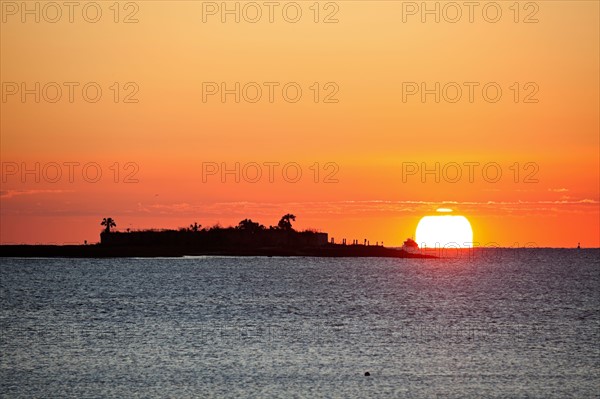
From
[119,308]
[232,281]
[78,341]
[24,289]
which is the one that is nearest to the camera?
[78,341]

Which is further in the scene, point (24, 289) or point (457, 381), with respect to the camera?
point (24, 289)

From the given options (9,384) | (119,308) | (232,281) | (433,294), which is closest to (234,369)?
(9,384)

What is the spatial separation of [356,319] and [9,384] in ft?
136

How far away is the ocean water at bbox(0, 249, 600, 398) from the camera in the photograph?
50.1 meters

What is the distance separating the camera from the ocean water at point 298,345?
50125 millimetres

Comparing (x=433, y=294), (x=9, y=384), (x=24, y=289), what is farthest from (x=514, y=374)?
(x=24, y=289)

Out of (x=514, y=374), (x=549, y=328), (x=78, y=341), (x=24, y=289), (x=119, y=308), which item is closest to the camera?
(x=514, y=374)

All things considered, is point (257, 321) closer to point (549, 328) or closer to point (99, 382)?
point (549, 328)

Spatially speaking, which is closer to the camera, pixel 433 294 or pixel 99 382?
pixel 99 382

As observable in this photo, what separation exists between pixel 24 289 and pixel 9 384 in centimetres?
8898

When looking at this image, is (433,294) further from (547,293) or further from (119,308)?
(119,308)

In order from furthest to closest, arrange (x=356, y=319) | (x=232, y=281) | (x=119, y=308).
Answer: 1. (x=232, y=281)
2. (x=119, y=308)
3. (x=356, y=319)

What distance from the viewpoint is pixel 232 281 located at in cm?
16300

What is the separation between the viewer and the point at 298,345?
66.5 meters
